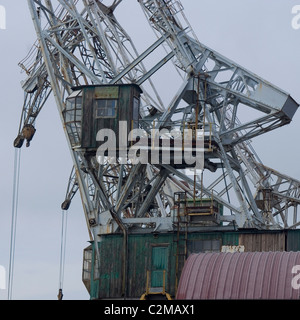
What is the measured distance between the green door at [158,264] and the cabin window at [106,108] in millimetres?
9043

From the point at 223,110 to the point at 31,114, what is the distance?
21512 millimetres

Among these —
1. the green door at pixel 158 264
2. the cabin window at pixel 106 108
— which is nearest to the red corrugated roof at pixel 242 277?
the green door at pixel 158 264

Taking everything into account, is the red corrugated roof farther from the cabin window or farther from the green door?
the cabin window

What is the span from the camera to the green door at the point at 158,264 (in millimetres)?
66125

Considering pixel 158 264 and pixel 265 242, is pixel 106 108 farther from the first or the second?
pixel 265 242

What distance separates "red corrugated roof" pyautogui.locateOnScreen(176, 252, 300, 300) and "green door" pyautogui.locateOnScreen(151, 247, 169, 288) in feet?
44.0

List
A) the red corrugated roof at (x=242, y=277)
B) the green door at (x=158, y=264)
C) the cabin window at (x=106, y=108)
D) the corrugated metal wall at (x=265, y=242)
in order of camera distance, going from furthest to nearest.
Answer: the cabin window at (x=106, y=108) → the green door at (x=158, y=264) → the corrugated metal wall at (x=265, y=242) → the red corrugated roof at (x=242, y=277)

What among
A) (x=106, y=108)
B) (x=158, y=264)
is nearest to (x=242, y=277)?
(x=158, y=264)

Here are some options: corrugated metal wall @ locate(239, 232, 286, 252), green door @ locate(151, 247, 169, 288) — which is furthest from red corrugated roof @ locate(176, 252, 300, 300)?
green door @ locate(151, 247, 169, 288)

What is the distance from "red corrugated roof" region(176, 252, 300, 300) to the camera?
49344 millimetres

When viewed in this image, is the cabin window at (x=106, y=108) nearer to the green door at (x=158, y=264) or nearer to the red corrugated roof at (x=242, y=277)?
the green door at (x=158, y=264)

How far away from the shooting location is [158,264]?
66.9m

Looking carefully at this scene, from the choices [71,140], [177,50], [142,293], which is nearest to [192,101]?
[177,50]

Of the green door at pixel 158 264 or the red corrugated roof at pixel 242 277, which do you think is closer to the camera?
the red corrugated roof at pixel 242 277
